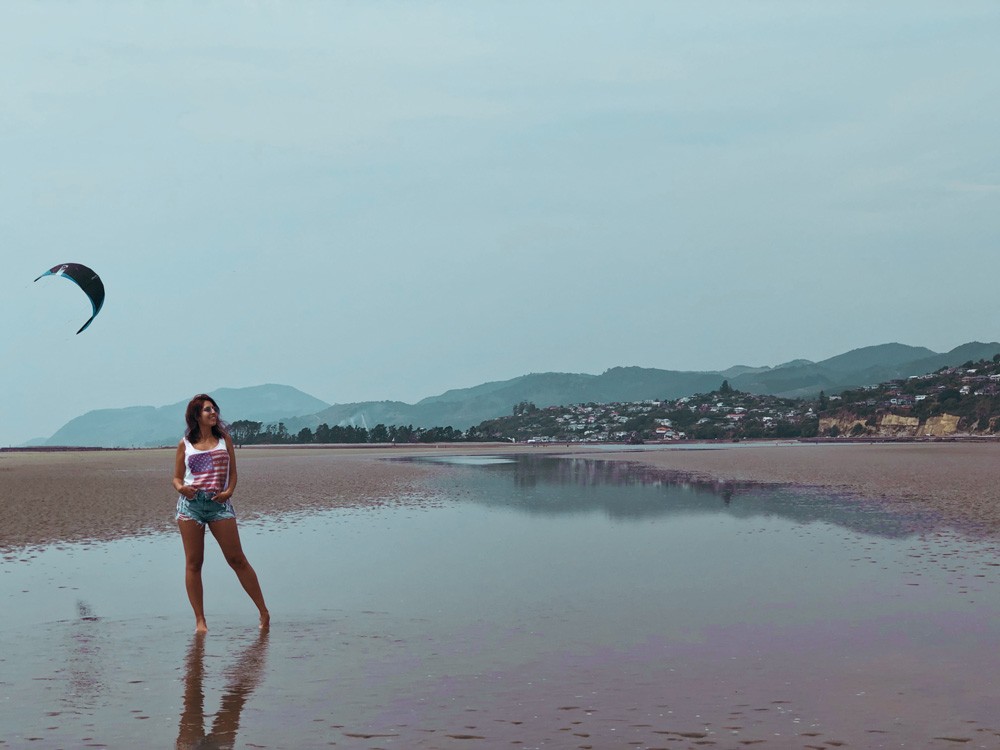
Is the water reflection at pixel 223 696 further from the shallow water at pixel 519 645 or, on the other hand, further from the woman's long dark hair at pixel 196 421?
the woman's long dark hair at pixel 196 421

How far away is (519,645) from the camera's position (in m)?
9.38

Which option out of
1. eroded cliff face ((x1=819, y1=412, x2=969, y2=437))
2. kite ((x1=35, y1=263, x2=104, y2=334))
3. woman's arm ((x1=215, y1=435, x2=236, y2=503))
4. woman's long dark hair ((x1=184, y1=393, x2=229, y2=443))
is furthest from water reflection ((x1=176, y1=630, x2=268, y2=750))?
eroded cliff face ((x1=819, y1=412, x2=969, y2=437))

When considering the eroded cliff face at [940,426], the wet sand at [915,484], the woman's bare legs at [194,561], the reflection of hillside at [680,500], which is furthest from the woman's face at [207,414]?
the eroded cliff face at [940,426]

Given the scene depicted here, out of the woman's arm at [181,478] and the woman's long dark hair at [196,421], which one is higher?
the woman's long dark hair at [196,421]

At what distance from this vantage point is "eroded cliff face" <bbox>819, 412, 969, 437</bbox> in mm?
171375

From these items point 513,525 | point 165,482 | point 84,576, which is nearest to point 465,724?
point 84,576

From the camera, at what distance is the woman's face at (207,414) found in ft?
33.5

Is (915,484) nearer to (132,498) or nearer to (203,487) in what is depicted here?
(132,498)

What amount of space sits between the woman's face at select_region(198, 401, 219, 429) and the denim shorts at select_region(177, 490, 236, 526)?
0.68 meters

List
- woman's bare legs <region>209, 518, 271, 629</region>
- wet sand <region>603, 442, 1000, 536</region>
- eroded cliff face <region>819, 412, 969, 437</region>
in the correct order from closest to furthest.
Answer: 1. woman's bare legs <region>209, 518, 271, 629</region>
2. wet sand <region>603, 442, 1000, 536</region>
3. eroded cliff face <region>819, 412, 969, 437</region>

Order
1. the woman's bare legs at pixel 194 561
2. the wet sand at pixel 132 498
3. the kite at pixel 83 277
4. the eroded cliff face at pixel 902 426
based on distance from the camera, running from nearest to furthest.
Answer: the woman's bare legs at pixel 194 561 < the kite at pixel 83 277 < the wet sand at pixel 132 498 < the eroded cliff face at pixel 902 426

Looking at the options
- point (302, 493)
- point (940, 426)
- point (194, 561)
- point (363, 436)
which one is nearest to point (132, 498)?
point (302, 493)

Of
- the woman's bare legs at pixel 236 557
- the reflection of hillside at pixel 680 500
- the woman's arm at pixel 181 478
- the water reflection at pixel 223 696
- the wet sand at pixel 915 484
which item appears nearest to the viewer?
the water reflection at pixel 223 696

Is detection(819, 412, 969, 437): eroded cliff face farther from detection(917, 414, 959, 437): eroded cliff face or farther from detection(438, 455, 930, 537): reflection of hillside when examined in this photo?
detection(438, 455, 930, 537): reflection of hillside
